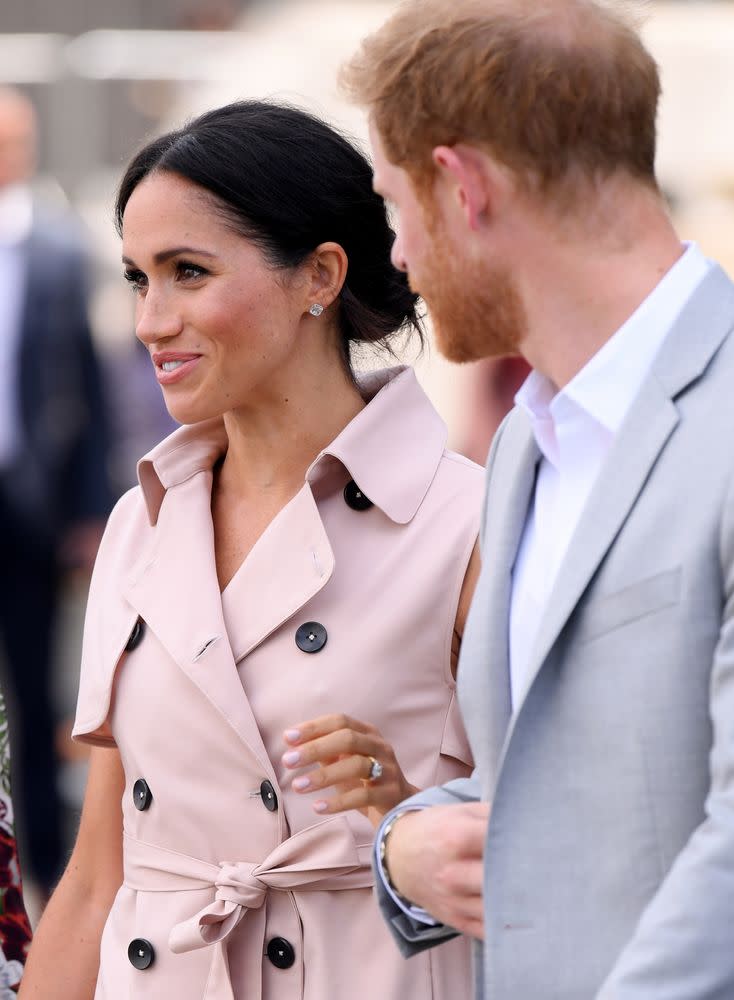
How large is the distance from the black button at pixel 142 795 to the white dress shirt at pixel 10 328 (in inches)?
139

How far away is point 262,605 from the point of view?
8.60 ft

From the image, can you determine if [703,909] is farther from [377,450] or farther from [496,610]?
[377,450]

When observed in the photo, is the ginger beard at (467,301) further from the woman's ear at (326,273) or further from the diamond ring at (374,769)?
the woman's ear at (326,273)

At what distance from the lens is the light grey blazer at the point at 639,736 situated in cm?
164

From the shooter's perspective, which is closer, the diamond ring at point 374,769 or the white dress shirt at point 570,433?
the white dress shirt at point 570,433

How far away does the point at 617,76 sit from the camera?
1.84 meters

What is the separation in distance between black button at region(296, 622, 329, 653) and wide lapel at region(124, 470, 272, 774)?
0.10 m

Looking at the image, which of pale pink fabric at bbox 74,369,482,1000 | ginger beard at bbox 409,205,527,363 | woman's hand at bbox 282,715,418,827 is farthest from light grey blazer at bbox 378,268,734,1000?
pale pink fabric at bbox 74,369,482,1000

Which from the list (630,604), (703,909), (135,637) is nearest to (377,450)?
(135,637)

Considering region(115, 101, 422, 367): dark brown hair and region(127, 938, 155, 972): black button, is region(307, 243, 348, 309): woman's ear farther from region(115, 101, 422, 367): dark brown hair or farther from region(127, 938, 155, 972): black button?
region(127, 938, 155, 972): black button

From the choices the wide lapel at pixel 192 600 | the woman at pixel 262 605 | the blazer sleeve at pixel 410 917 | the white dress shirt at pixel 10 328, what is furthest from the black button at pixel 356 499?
the white dress shirt at pixel 10 328

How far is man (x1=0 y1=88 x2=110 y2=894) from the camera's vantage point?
19.5ft

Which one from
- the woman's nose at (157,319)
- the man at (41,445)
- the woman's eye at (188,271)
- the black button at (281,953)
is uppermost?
the man at (41,445)

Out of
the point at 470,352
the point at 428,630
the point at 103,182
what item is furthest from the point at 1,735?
the point at 103,182
